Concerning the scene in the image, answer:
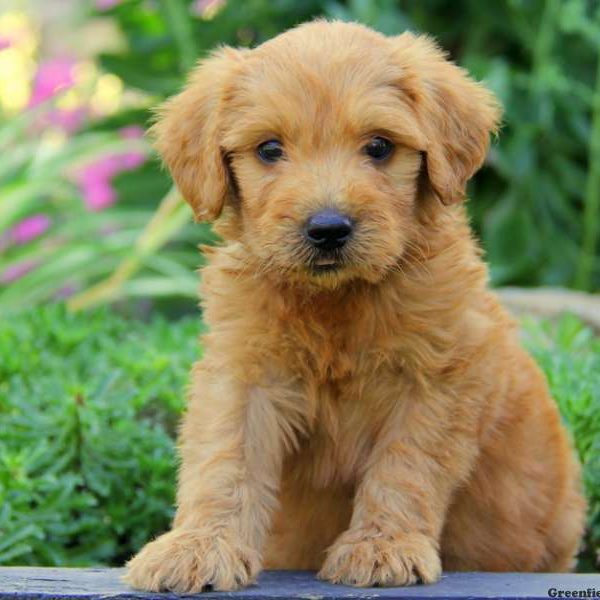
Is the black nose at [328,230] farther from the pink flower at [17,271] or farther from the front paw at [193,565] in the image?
the pink flower at [17,271]

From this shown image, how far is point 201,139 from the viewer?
457 centimetres

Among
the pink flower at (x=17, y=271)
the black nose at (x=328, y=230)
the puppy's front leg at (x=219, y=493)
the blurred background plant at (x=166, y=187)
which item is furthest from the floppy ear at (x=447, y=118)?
the pink flower at (x=17, y=271)

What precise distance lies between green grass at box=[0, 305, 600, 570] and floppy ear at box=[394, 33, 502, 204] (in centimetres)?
141

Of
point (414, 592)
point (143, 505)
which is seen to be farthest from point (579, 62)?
point (414, 592)

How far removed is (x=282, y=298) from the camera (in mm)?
4383

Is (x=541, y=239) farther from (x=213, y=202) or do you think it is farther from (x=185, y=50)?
(x=213, y=202)

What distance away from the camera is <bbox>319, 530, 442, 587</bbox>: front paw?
4.02m

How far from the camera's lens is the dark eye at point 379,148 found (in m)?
4.34

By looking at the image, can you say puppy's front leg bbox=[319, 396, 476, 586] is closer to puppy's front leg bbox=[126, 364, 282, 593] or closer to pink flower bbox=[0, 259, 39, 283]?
puppy's front leg bbox=[126, 364, 282, 593]

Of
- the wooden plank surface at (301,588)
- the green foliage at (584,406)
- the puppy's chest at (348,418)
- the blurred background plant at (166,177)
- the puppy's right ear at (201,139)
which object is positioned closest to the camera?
the wooden plank surface at (301,588)

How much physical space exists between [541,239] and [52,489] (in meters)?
5.36

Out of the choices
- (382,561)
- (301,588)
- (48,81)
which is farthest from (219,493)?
(48,81)

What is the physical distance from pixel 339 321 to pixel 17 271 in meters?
5.47

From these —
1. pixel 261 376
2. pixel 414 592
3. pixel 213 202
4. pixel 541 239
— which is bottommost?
pixel 541 239
